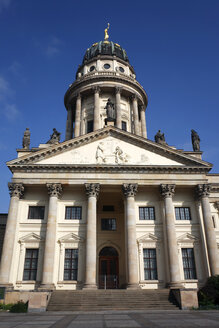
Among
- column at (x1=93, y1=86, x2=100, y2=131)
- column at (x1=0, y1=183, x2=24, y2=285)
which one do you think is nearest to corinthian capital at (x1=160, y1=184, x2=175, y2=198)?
column at (x1=0, y1=183, x2=24, y2=285)

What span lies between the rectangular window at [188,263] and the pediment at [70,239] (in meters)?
10.5

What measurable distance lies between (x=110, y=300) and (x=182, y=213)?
12.7m

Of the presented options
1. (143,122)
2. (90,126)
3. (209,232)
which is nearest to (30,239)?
(209,232)

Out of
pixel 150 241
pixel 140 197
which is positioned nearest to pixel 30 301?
pixel 150 241

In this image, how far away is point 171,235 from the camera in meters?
27.6

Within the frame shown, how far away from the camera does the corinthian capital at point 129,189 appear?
95.1 feet

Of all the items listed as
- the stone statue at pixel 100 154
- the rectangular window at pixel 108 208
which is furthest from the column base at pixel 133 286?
the stone statue at pixel 100 154

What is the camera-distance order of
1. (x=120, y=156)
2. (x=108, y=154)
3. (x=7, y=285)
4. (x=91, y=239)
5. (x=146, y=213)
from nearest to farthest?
(x=7, y=285), (x=91, y=239), (x=146, y=213), (x=120, y=156), (x=108, y=154)

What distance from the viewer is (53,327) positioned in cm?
1145

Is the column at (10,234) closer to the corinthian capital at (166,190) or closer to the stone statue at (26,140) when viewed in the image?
the stone statue at (26,140)

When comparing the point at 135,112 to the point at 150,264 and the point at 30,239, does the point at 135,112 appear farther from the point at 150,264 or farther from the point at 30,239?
the point at 30,239

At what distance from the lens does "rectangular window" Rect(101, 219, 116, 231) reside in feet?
107

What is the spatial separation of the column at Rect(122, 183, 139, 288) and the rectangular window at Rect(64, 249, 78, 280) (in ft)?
17.1

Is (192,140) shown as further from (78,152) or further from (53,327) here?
(53,327)
